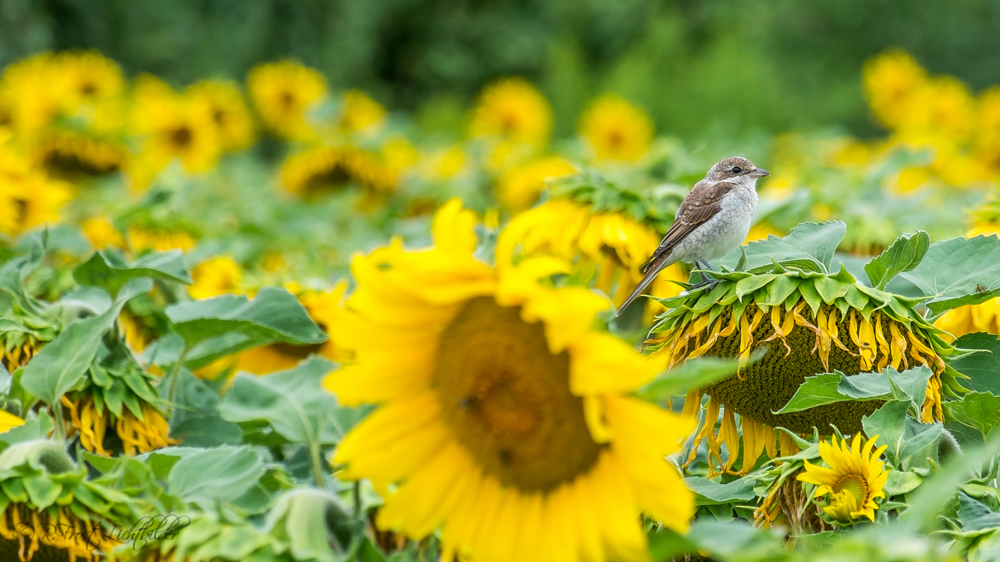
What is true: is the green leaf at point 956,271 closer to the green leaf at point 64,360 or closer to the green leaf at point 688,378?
the green leaf at point 688,378

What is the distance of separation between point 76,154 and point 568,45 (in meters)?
8.31

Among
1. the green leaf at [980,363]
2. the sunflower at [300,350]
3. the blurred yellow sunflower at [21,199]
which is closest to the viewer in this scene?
the green leaf at [980,363]

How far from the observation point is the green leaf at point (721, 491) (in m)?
1.01

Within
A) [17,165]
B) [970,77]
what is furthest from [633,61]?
[17,165]

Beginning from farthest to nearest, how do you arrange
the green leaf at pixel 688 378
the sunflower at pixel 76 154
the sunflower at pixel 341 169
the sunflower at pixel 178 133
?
the sunflower at pixel 178 133 < the sunflower at pixel 341 169 < the sunflower at pixel 76 154 < the green leaf at pixel 688 378

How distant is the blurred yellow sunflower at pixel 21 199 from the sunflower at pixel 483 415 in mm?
1576

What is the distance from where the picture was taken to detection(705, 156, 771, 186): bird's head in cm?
154

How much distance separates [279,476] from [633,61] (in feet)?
28.2

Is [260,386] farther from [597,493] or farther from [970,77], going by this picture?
[970,77]

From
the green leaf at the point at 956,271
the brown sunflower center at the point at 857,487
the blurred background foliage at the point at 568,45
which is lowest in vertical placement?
the blurred background foliage at the point at 568,45

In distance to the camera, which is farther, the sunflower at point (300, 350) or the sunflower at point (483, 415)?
the sunflower at point (300, 350)

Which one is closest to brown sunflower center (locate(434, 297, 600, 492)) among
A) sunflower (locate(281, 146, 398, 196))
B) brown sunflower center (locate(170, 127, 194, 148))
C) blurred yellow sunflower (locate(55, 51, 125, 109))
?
sunflower (locate(281, 146, 398, 196))

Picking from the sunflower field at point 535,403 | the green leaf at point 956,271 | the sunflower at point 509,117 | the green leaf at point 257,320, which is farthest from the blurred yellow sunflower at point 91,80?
the green leaf at point 956,271

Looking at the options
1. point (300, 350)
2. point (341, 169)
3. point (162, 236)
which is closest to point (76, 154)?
point (341, 169)
